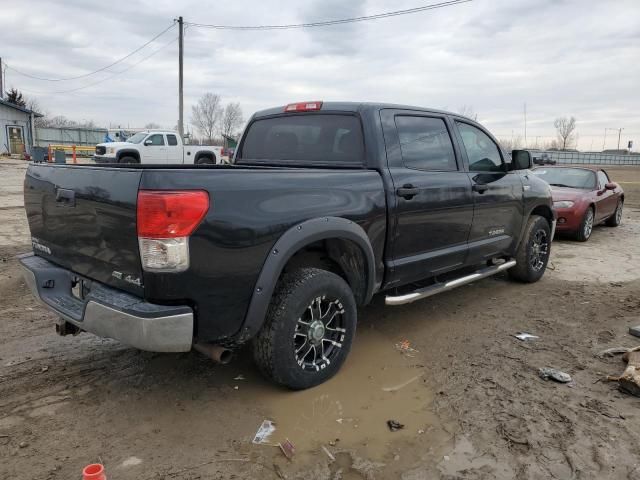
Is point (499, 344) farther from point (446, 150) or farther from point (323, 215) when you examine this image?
point (323, 215)

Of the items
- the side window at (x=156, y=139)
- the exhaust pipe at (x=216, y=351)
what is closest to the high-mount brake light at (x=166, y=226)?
the exhaust pipe at (x=216, y=351)

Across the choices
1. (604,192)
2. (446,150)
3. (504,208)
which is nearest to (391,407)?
(446,150)

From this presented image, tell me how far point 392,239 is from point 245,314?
4.61ft

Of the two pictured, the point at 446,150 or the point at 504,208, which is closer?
the point at 446,150

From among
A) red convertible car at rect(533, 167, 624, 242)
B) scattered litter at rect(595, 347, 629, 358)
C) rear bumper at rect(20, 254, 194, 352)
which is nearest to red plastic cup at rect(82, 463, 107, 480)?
rear bumper at rect(20, 254, 194, 352)

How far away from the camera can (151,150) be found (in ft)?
68.6

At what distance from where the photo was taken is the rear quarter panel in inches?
99.6

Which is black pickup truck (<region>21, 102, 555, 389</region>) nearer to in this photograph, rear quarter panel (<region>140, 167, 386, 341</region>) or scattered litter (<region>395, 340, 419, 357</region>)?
rear quarter panel (<region>140, 167, 386, 341</region>)

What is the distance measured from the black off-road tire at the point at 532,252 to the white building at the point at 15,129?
118ft

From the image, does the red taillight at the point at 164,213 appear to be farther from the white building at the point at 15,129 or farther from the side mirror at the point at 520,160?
the white building at the point at 15,129

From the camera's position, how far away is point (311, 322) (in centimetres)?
319

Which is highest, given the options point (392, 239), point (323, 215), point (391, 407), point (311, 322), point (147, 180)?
point (147, 180)

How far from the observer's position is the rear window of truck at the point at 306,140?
3.86 meters

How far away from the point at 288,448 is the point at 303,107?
2.78m
